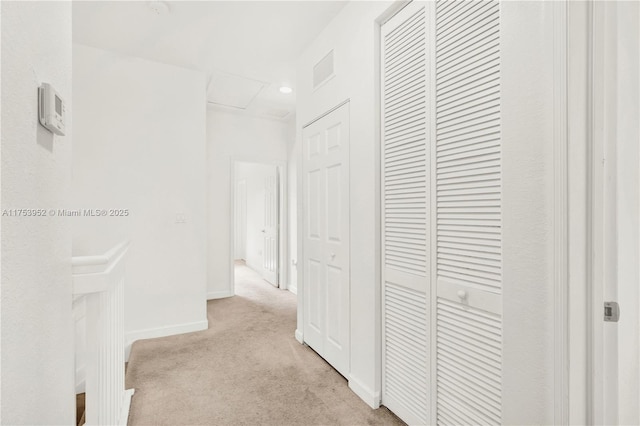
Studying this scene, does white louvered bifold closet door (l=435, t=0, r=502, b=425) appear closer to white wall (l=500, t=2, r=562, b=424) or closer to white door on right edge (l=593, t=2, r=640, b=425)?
white wall (l=500, t=2, r=562, b=424)

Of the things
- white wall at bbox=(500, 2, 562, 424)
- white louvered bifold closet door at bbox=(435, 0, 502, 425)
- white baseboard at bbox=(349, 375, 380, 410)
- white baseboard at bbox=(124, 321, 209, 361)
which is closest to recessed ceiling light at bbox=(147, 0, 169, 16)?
white louvered bifold closet door at bbox=(435, 0, 502, 425)

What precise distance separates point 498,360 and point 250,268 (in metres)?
6.00

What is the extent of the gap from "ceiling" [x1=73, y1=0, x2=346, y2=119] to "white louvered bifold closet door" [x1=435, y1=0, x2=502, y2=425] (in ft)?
4.05

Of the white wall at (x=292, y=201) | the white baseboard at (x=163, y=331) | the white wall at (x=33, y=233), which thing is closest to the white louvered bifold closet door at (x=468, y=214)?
the white wall at (x=33, y=233)

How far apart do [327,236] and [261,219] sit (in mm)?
3635

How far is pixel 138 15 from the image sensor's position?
239 cm

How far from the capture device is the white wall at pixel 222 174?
176 inches

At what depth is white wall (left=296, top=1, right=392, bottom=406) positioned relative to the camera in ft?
6.30

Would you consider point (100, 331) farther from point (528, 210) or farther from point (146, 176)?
point (146, 176)

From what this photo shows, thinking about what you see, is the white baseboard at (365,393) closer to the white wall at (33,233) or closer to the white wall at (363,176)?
the white wall at (363,176)

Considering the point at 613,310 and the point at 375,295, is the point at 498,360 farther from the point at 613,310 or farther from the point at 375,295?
the point at 375,295

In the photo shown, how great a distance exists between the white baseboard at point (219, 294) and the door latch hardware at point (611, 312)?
4.26m

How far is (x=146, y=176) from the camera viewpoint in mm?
3084

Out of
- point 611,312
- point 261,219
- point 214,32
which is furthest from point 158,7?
point 261,219
